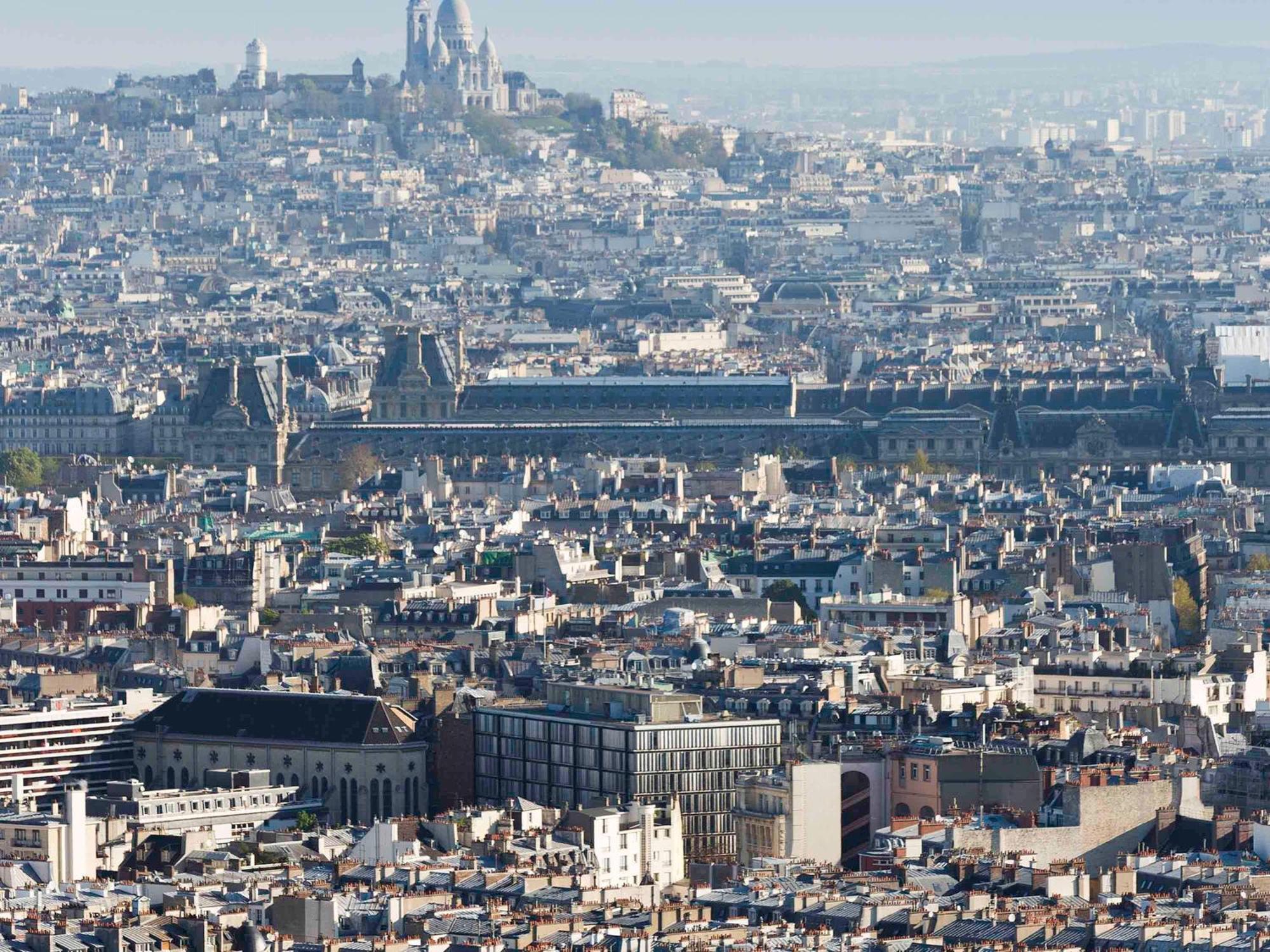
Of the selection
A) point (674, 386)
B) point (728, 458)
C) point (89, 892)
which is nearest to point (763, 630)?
point (89, 892)

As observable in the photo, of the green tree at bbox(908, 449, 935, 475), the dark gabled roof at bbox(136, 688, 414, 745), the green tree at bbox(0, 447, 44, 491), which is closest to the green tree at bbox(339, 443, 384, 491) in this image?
the green tree at bbox(0, 447, 44, 491)

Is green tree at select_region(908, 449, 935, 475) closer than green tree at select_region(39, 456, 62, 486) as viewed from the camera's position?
No

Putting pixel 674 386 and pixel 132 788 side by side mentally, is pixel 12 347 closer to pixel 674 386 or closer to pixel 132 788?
pixel 674 386

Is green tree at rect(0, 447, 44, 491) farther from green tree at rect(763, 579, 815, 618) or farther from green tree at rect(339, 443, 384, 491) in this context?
green tree at rect(763, 579, 815, 618)

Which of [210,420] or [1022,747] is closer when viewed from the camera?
[1022,747]

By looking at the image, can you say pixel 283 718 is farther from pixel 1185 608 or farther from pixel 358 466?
pixel 358 466

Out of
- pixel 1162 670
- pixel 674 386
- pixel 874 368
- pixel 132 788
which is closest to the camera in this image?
pixel 132 788
